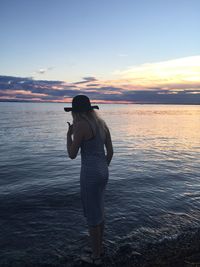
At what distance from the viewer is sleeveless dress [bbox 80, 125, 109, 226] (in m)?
4.94

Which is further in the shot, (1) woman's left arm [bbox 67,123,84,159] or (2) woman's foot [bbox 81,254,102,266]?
(2) woman's foot [bbox 81,254,102,266]

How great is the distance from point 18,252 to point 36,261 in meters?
0.66

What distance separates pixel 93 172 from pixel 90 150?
0.42m

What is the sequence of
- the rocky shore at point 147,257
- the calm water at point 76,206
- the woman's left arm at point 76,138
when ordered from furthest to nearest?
1. the calm water at point 76,206
2. the rocky shore at point 147,257
3. the woman's left arm at point 76,138

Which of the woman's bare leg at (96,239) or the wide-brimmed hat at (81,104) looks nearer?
the wide-brimmed hat at (81,104)

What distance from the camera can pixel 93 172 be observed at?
4.94 meters

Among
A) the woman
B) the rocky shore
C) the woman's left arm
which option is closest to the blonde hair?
the woman

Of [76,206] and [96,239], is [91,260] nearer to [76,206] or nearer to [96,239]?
[96,239]

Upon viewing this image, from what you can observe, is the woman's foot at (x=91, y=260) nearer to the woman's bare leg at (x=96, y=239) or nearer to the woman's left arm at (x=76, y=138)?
the woman's bare leg at (x=96, y=239)

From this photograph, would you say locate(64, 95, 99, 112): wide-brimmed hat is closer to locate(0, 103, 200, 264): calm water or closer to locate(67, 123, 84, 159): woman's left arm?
locate(67, 123, 84, 159): woman's left arm

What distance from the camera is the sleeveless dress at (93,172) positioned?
4938 millimetres

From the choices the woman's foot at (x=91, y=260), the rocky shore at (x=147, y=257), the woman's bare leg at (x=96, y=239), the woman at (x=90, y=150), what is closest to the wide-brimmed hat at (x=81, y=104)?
the woman at (x=90, y=150)

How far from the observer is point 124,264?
590 cm

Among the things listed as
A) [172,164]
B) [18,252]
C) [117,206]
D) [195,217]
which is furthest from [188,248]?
[172,164]
